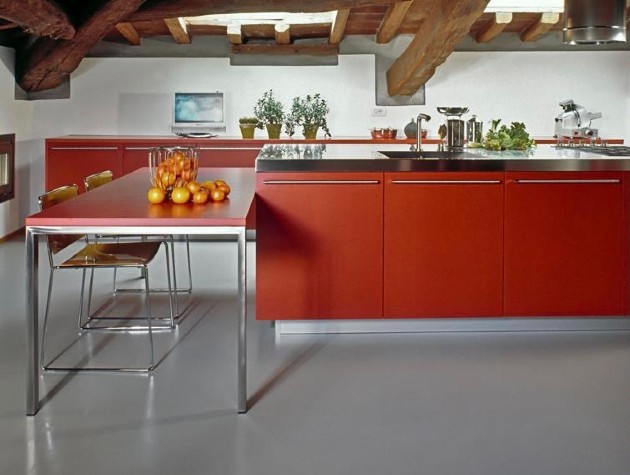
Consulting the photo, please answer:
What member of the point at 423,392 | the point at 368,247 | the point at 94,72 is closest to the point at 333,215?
the point at 368,247

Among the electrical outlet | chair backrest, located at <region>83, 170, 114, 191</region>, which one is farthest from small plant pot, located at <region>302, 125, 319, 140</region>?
chair backrest, located at <region>83, 170, 114, 191</region>

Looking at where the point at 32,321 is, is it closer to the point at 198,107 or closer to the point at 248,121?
the point at 248,121

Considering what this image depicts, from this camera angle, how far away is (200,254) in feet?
24.5

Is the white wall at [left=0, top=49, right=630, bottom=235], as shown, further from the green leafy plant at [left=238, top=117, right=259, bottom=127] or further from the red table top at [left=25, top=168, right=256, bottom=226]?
the red table top at [left=25, top=168, right=256, bottom=226]

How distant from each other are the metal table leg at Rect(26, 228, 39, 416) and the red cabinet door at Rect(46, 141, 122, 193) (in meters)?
5.26

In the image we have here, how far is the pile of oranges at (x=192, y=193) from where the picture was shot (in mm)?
3664

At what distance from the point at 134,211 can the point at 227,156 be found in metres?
5.15

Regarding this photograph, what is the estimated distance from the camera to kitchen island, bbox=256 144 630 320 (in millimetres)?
4535

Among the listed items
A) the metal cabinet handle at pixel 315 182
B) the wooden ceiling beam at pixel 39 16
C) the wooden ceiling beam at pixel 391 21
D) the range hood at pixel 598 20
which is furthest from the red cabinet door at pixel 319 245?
the wooden ceiling beam at pixel 391 21

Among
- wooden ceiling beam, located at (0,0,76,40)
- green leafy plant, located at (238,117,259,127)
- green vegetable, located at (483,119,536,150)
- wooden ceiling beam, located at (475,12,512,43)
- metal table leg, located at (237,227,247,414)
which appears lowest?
metal table leg, located at (237,227,247,414)

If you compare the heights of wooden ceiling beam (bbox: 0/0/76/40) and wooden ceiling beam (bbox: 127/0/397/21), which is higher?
wooden ceiling beam (bbox: 127/0/397/21)

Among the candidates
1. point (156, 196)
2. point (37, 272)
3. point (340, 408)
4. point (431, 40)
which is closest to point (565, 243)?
point (340, 408)

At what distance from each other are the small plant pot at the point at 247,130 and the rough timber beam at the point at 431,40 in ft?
4.97

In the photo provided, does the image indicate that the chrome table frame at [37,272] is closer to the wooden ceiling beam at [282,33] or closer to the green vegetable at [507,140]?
the green vegetable at [507,140]
